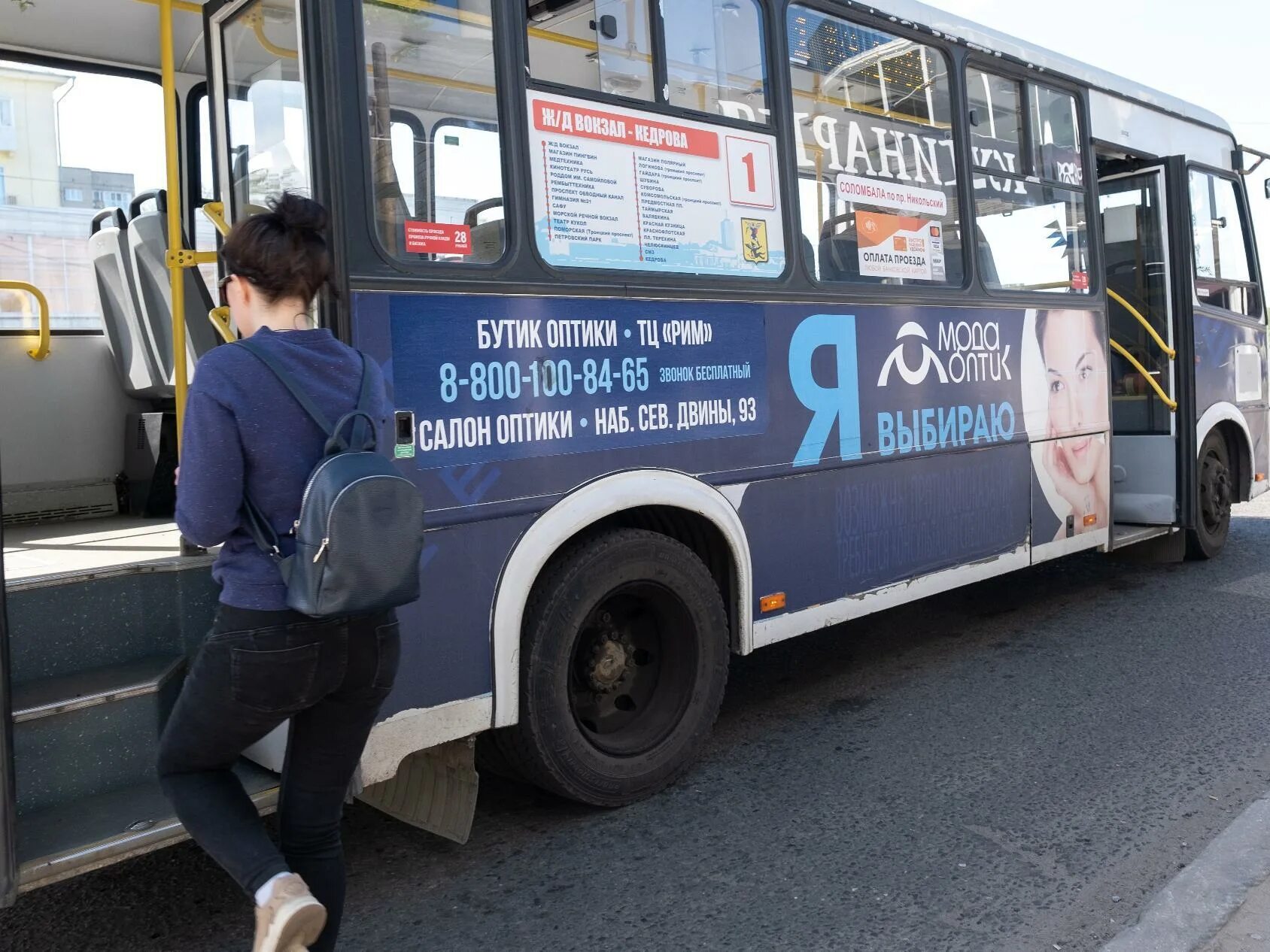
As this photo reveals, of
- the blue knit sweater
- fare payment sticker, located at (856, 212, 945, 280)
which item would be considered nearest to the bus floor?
the blue knit sweater

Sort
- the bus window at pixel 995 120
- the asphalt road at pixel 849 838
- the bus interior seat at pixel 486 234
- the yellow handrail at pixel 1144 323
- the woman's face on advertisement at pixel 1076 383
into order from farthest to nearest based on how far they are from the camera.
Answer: the yellow handrail at pixel 1144 323
the woman's face on advertisement at pixel 1076 383
the bus window at pixel 995 120
the bus interior seat at pixel 486 234
the asphalt road at pixel 849 838

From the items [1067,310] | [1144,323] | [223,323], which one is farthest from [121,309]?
[1144,323]

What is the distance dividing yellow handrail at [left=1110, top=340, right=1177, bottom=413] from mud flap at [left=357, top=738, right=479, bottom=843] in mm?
5277

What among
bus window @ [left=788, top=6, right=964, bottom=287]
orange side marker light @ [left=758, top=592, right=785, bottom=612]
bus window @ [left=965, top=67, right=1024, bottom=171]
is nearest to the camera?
orange side marker light @ [left=758, top=592, right=785, bottom=612]

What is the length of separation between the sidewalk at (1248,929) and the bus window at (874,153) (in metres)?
2.53

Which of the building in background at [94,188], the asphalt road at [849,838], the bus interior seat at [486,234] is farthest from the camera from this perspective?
the building in background at [94,188]

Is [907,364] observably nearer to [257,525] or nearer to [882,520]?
[882,520]

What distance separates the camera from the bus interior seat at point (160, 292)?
4477 mm

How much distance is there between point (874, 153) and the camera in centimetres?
466

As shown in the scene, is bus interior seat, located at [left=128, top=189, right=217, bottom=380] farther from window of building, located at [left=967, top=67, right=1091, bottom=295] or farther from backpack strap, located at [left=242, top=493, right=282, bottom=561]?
window of building, located at [left=967, top=67, right=1091, bottom=295]

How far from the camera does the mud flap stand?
335 centimetres

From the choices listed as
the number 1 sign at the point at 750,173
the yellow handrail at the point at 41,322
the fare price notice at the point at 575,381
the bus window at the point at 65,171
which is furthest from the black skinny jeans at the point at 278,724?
the bus window at the point at 65,171

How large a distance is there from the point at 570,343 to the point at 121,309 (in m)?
2.54

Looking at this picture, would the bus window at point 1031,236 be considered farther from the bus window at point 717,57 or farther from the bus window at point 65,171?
the bus window at point 65,171
